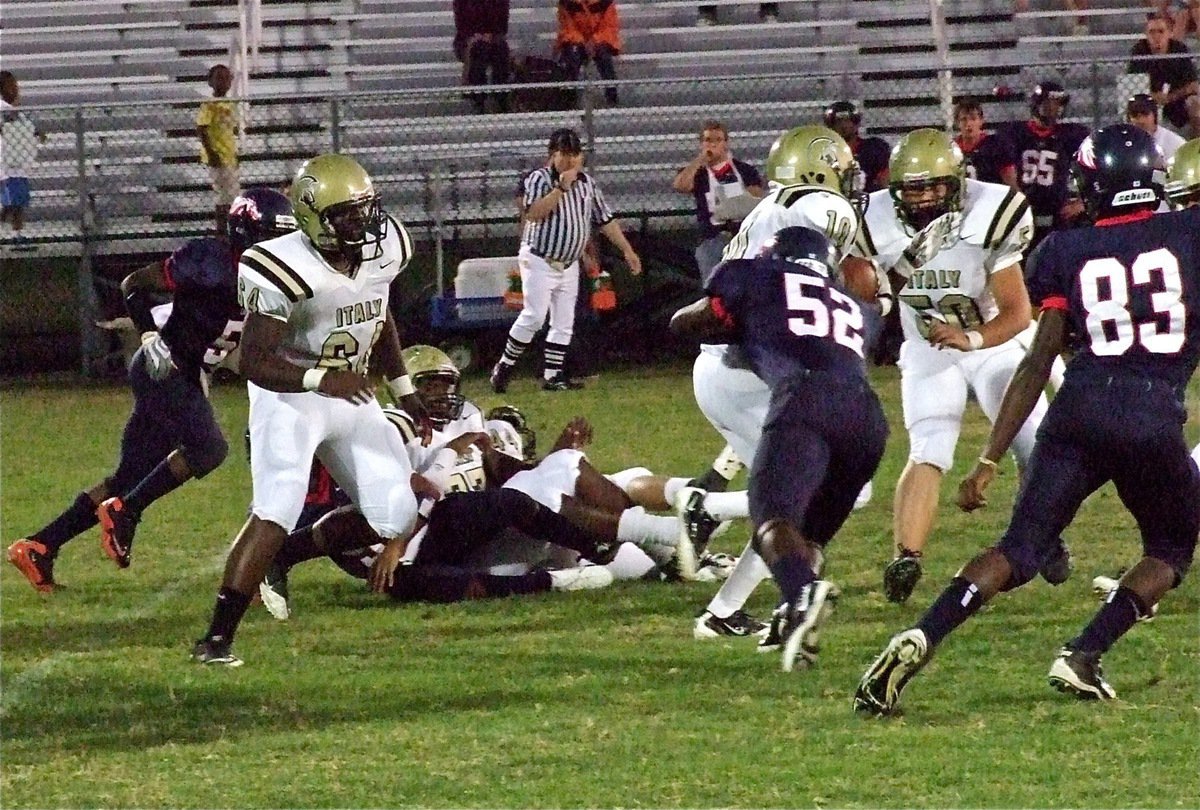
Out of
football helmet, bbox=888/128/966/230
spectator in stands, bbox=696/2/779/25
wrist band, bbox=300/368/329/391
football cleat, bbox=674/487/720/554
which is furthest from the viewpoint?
spectator in stands, bbox=696/2/779/25

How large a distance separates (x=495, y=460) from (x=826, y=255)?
6.49 feet

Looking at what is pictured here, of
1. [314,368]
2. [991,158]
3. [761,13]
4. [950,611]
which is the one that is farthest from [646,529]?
[761,13]

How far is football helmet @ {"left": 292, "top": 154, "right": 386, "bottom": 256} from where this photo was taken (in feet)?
18.7

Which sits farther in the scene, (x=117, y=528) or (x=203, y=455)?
(x=203, y=455)

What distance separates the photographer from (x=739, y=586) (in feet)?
19.5

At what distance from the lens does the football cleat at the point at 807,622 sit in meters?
4.80

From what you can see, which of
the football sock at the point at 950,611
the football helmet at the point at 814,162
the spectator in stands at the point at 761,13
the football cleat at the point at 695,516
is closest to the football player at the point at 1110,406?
the football sock at the point at 950,611

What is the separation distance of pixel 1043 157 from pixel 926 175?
6578 mm

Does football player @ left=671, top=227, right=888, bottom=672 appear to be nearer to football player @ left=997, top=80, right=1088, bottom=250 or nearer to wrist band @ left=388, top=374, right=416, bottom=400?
wrist band @ left=388, top=374, right=416, bottom=400

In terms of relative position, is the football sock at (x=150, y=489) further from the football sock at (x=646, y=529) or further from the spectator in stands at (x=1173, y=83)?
the spectator in stands at (x=1173, y=83)

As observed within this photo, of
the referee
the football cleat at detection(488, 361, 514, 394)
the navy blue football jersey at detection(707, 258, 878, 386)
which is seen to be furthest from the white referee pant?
the navy blue football jersey at detection(707, 258, 878, 386)

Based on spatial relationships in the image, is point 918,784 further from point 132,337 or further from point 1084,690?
point 132,337

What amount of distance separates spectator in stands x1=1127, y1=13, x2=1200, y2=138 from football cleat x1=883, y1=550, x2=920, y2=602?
7.61 metres

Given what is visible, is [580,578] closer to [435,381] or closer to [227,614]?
[435,381]
